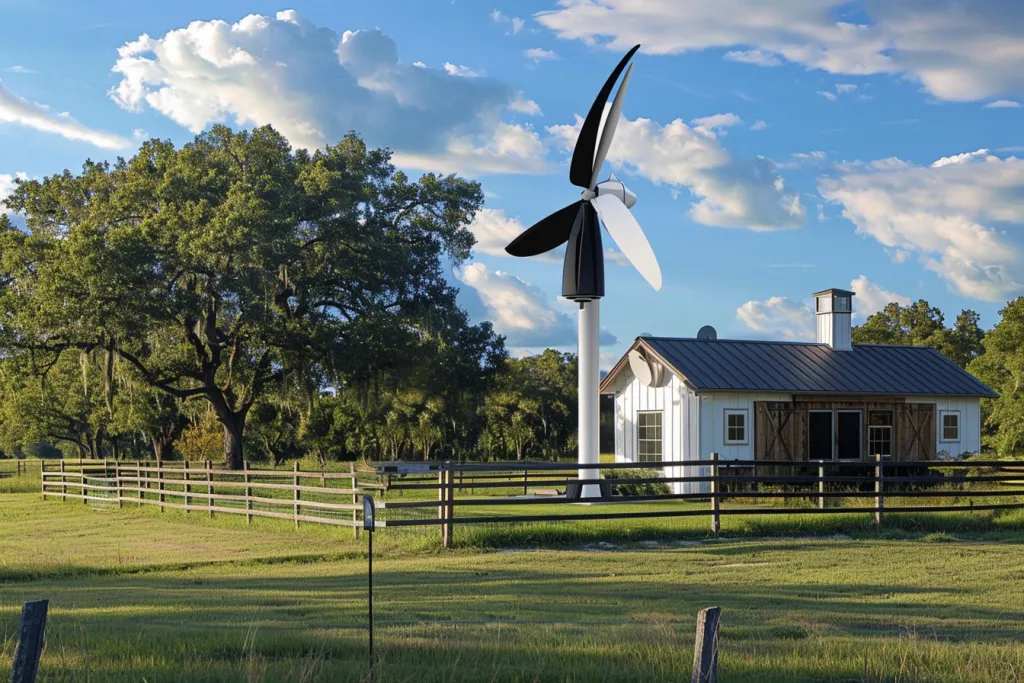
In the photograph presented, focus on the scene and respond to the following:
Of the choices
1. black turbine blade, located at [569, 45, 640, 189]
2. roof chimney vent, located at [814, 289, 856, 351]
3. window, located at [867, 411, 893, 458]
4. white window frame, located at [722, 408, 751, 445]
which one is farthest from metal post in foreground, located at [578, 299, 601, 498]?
roof chimney vent, located at [814, 289, 856, 351]

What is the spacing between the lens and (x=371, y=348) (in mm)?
34719

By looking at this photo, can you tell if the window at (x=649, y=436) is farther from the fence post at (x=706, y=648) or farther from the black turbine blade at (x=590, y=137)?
the fence post at (x=706, y=648)

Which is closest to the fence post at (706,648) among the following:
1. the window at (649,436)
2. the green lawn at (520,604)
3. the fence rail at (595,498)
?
the green lawn at (520,604)

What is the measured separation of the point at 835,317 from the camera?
31672 millimetres

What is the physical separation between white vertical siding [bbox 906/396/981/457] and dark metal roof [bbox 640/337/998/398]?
0.41 metres

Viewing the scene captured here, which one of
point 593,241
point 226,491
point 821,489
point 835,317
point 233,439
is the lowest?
point 226,491

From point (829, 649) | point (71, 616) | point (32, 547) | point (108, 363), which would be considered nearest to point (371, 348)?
point (108, 363)

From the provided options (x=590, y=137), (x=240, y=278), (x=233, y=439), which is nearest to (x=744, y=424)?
(x=590, y=137)

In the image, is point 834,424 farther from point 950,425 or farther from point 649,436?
point 649,436

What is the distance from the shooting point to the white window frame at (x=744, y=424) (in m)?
27.4

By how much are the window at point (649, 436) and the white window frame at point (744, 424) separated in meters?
1.93

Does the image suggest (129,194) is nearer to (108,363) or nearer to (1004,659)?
(108,363)

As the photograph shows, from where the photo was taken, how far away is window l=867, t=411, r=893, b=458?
29.4m

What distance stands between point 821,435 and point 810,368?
1855 mm
